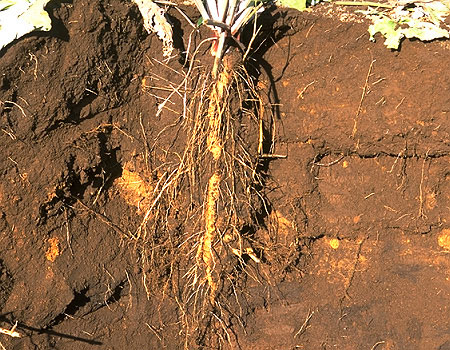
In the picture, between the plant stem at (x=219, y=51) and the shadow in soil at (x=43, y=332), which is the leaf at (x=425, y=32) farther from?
the shadow in soil at (x=43, y=332)

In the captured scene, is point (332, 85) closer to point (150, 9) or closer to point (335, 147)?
point (335, 147)

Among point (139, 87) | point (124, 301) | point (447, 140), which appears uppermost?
point (139, 87)

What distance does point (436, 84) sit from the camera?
7.66 feet

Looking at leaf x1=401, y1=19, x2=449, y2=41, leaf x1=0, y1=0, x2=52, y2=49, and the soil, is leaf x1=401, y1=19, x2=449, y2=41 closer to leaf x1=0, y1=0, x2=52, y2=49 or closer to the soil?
the soil

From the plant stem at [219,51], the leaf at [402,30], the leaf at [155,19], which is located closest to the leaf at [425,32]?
the leaf at [402,30]

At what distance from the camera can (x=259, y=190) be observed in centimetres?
254

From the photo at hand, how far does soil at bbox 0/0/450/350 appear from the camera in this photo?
7.09ft

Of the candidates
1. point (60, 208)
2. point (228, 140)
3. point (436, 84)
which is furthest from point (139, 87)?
point (436, 84)

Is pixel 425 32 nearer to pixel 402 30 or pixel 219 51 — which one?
pixel 402 30

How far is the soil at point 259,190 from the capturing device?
7.09 feet

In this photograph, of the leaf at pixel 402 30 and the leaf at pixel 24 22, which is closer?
the leaf at pixel 24 22

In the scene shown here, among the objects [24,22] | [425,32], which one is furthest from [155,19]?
[425,32]

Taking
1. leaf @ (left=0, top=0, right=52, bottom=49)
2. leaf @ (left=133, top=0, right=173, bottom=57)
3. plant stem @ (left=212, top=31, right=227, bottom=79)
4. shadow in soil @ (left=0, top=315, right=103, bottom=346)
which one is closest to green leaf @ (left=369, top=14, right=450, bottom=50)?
plant stem @ (left=212, top=31, right=227, bottom=79)

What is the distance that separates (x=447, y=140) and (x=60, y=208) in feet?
5.28
